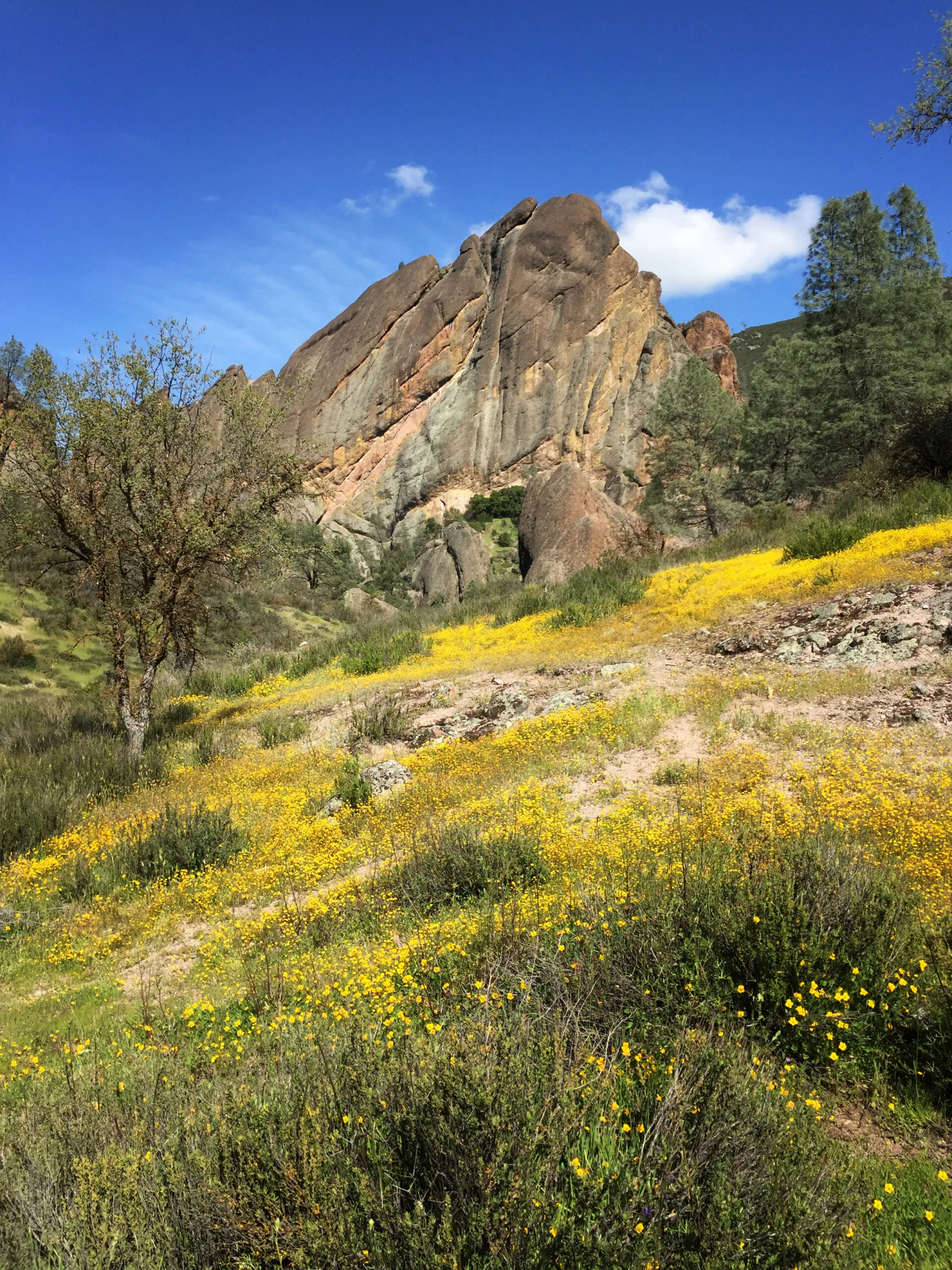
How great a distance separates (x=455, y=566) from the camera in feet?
125

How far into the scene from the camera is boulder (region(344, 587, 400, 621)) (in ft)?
109

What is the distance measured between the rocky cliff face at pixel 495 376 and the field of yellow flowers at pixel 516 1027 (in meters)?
50.9

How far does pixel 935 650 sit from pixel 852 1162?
886cm

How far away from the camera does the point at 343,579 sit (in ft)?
159

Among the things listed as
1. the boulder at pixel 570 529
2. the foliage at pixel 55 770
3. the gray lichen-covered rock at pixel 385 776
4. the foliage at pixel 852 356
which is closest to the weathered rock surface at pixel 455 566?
the boulder at pixel 570 529

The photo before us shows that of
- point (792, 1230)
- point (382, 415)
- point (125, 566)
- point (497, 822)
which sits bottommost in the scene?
point (497, 822)

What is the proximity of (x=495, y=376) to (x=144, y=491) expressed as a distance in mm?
59845

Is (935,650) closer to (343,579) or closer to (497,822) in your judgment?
(497,822)

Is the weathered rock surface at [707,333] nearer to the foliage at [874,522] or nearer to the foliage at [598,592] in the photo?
the foliage at [598,592]

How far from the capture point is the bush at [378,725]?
11.6 m

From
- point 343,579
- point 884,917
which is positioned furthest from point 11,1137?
point 343,579

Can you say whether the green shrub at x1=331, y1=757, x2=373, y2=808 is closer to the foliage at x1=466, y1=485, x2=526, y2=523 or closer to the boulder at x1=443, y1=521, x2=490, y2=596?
the boulder at x1=443, y1=521, x2=490, y2=596

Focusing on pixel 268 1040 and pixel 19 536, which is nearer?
pixel 268 1040

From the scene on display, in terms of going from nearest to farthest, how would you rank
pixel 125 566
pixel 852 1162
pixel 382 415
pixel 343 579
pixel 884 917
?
pixel 852 1162 → pixel 884 917 → pixel 125 566 → pixel 343 579 → pixel 382 415
